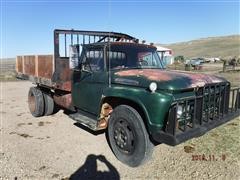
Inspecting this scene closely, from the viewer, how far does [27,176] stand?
160 inches

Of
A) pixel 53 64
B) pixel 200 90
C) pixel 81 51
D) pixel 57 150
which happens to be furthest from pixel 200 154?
pixel 53 64

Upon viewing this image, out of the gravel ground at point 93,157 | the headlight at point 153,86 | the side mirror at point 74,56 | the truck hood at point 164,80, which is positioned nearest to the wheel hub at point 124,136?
the gravel ground at point 93,157

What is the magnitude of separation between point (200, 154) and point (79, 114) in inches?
110

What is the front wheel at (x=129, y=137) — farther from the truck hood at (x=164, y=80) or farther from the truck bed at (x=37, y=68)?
the truck bed at (x=37, y=68)

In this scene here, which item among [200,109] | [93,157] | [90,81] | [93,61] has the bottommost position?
[93,157]

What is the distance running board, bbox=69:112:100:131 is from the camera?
202 inches

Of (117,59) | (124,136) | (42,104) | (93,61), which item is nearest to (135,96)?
(124,136)

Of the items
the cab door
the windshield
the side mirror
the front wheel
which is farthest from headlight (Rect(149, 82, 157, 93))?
the side mirror

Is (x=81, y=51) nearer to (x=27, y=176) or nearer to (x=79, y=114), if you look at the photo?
(x=79, y=114)

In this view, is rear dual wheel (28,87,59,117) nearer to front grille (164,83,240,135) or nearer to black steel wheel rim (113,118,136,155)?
black steel wheel rim (113,118,136,155)

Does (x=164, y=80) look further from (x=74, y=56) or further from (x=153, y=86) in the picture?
(x=74, y=56)

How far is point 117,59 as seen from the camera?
210 inches

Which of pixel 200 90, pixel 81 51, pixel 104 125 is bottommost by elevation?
pixel 104 125

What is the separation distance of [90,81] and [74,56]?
24.2 inches
